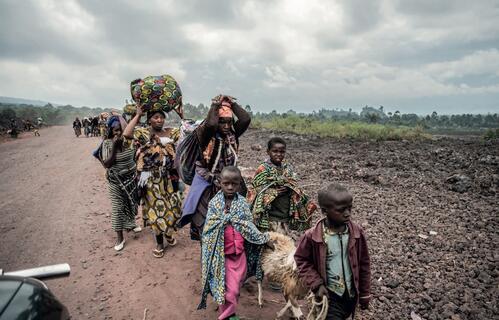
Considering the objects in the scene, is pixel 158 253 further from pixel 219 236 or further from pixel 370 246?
pixel 370 246

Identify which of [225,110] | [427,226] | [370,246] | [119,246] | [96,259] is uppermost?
[225,110]

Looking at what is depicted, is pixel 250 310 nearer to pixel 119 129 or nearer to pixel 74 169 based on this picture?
pixel 119 129

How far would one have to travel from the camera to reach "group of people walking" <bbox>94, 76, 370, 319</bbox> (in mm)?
2652

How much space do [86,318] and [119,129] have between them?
245cm

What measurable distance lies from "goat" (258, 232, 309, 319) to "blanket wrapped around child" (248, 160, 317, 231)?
38 centimetres

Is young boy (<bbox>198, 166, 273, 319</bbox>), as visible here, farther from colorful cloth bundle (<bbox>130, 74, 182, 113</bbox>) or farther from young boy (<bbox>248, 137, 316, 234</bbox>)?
colorful cloth bundle (<bbox>130, 74, 182, 113</bbox>)

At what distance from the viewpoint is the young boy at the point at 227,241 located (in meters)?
3.21

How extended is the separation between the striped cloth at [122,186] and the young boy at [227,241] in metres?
2.35

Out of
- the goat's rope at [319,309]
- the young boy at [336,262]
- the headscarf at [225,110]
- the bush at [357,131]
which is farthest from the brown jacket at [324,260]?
the bush at [357,131]

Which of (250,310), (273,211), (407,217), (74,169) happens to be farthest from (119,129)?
(74,169)

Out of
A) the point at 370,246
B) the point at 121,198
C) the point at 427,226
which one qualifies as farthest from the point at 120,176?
the point at 427,226

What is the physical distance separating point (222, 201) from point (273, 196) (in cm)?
74

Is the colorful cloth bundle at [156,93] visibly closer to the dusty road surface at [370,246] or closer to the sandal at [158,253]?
the sandal at [158,253]

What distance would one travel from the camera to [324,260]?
8.61 feet
